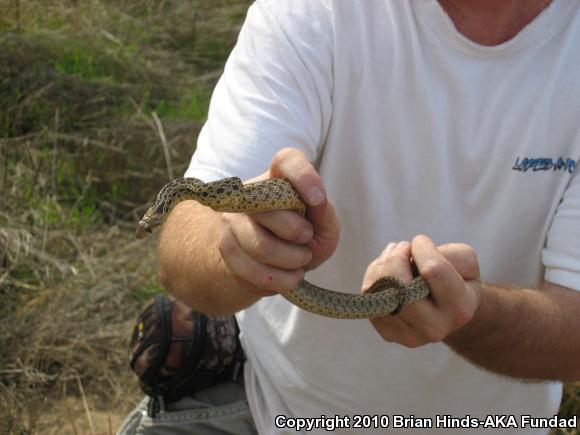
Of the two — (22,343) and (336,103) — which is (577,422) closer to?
(336,103)

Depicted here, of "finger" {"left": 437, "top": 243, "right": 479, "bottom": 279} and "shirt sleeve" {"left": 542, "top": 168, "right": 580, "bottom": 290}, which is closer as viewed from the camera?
"finger" {"left": 437, "top": 243, "right": 479, "bottom": 279}

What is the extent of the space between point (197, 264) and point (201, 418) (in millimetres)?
1104

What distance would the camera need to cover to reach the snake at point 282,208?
209 cm

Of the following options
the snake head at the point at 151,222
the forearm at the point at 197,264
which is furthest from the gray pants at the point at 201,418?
the snake head at the point at 151,222

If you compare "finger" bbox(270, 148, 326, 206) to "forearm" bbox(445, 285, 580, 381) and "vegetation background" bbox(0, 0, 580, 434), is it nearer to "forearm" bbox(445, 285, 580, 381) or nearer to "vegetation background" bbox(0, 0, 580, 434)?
"forearm" bbox(445, 285, 580, 381)

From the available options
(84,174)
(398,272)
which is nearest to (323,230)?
(398,272)

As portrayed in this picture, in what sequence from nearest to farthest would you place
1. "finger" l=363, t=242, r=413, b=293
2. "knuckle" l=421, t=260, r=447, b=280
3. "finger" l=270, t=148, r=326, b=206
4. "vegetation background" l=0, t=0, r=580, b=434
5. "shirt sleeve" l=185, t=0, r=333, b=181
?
"finger" l=270, t=148, r=326, b=206 → "knuckle" l=421, t=260, r=447, b=280 → "finger" l=363, t=242, r=413, b=293 → "shirt sleeve" l=185, t=0, r=333, b=181 → "vegetation background" l=0, t=0, r=580, b=434

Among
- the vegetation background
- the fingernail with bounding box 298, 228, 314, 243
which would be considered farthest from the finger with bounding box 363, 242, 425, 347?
the vegetation background

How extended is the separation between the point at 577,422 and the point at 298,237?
290cm

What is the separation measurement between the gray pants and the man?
0.58 ft

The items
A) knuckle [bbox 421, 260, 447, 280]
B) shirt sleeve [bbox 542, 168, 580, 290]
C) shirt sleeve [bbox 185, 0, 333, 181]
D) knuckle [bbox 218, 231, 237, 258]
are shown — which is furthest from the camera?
shirt sleeve [bbox 542, 168, 580, 290]

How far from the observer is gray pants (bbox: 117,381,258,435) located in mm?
3410

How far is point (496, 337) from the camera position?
2773 millimetres

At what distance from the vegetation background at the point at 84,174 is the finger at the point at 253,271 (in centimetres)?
188
